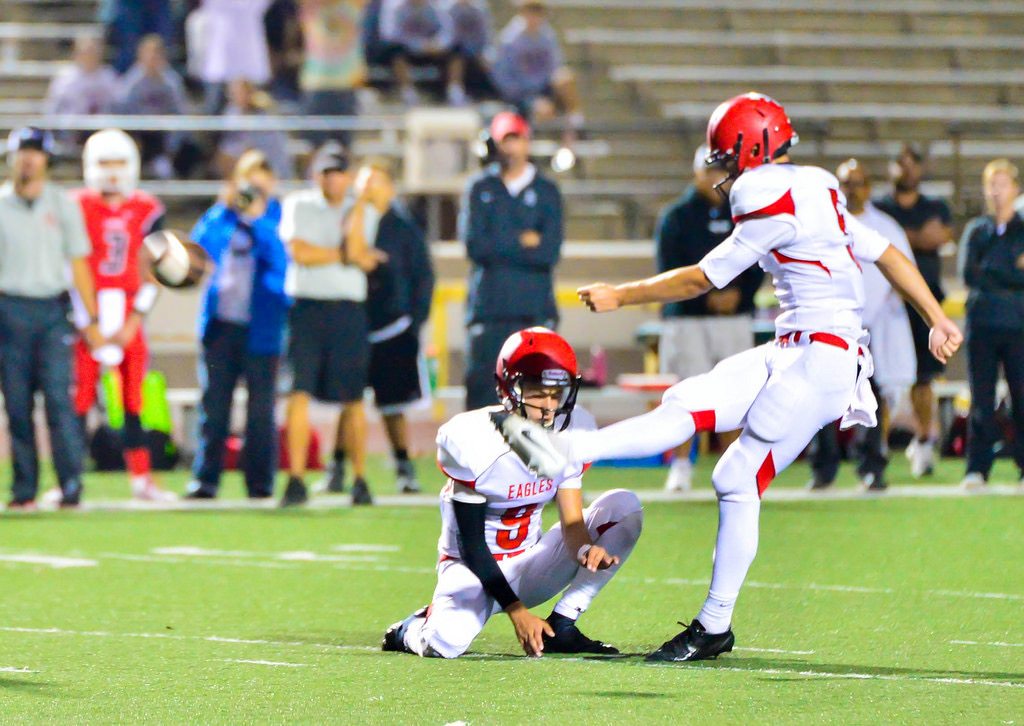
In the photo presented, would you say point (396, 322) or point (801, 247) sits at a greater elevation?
point (801, 247)

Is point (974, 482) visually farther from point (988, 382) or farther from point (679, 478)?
point (679, 478)

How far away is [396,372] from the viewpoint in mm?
10938

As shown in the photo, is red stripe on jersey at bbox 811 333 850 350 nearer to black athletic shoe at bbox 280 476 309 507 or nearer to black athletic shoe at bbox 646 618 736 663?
black athletic shoe at bbox 646 618 736 663

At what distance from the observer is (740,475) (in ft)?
17.5

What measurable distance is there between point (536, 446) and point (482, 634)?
1.37 meters

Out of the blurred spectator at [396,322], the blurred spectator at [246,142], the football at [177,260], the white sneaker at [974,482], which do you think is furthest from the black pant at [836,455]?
the blurred spectator at [246,142]

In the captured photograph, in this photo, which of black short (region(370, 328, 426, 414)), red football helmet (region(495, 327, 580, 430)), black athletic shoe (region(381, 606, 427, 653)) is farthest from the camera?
black short (region(370, 328, 426, 414))

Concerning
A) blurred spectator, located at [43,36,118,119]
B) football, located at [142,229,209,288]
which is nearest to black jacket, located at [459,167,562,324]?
football, located at [142,229,209,288]

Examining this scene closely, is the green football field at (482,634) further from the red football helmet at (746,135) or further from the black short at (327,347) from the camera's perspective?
the red football helmet at (746,135)

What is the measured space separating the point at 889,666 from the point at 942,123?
544 inches

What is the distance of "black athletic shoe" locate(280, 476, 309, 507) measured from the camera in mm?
10172

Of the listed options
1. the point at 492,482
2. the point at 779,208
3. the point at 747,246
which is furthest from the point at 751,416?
the point at 492,482

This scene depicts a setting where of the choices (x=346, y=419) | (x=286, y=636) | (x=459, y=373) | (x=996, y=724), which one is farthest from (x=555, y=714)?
(x=459, y=373)

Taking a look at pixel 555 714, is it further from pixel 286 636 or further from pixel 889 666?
pixel 286 636
